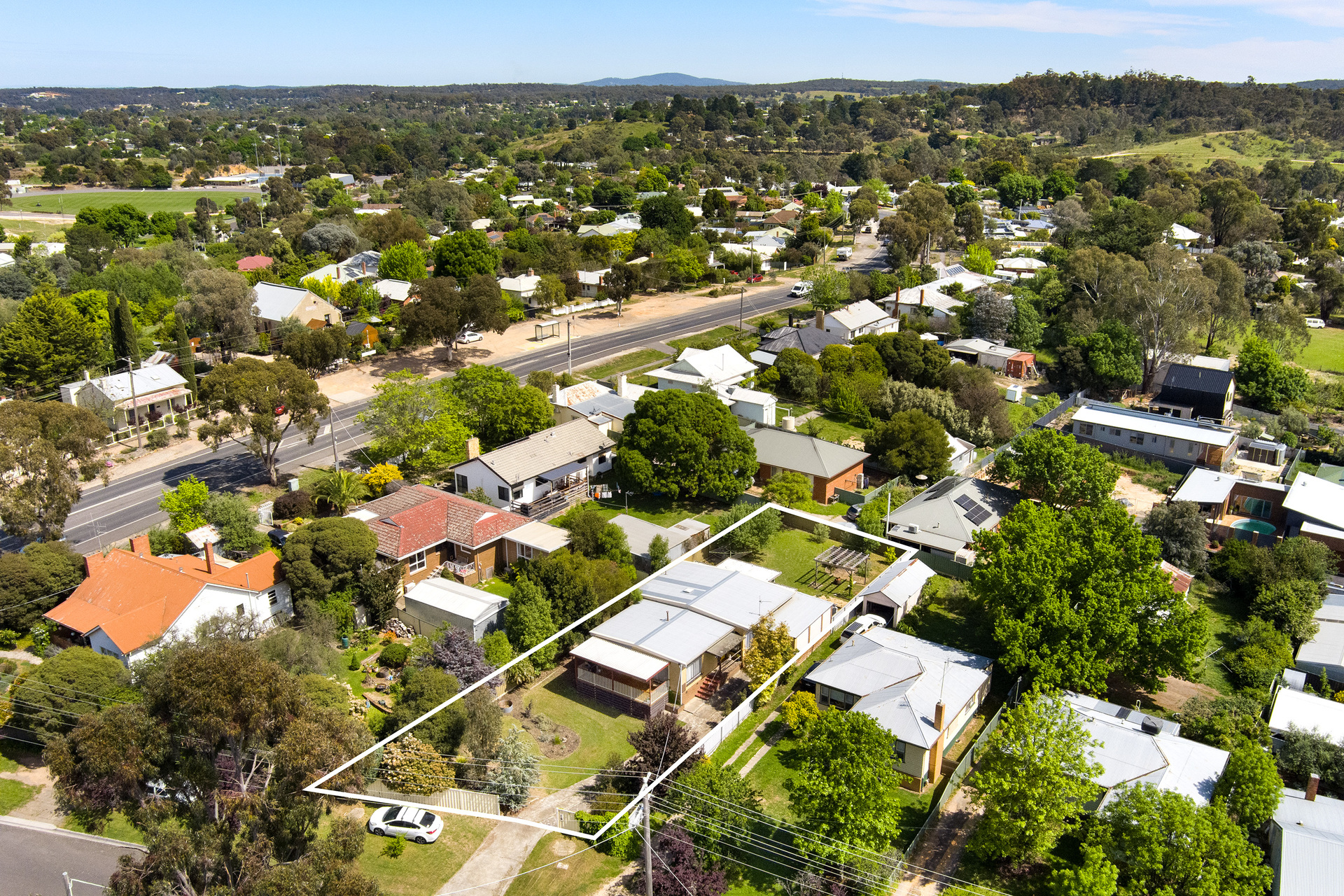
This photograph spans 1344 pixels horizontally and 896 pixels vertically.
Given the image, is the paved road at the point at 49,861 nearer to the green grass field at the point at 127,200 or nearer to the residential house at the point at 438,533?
the residential house at the point at 438,533

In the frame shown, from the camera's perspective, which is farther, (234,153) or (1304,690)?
(234,153)

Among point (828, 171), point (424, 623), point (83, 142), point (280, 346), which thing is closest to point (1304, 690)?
point (424, 623)

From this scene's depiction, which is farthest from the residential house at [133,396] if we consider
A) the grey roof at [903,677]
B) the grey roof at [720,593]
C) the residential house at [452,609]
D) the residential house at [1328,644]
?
the residential house at [1328,644]

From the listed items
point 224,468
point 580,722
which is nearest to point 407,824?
point 580,722

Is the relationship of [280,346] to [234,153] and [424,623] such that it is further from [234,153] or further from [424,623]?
[234,153]

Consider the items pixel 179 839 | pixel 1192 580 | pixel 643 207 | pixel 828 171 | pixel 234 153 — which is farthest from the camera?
pixel 234 153

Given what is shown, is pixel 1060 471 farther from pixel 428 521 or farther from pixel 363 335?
pixel 363 335

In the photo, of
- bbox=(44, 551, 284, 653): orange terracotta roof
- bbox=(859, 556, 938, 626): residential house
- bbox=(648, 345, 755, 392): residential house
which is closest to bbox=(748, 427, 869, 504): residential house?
bbox=(859, 556, 938, 626): residential house
